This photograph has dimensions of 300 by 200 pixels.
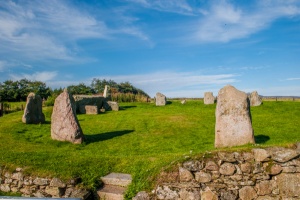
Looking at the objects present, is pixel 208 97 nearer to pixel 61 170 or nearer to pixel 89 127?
pixel 89 127

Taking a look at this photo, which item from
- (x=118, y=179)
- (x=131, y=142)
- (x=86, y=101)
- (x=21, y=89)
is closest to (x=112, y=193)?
(x=118, y=179)

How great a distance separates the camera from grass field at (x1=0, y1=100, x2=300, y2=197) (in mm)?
10383

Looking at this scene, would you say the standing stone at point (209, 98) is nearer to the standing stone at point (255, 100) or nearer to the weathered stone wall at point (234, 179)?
the standing stone at point (255, 100)

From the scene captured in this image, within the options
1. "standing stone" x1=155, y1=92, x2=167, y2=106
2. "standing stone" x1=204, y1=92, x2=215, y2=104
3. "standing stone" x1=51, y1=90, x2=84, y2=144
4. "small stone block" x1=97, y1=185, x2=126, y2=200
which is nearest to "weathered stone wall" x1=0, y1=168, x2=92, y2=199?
"small stone block" x1=97, y1=185, x2=126, y2=200

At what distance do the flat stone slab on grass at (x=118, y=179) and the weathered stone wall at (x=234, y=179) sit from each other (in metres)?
0.93

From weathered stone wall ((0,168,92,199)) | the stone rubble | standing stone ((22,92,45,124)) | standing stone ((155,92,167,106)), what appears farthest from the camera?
standing stone ((155,92,167,106))

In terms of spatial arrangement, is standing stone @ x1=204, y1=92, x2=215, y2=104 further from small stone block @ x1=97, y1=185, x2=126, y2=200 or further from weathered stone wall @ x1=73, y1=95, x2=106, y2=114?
small stone block @ x1=97, y1=185, x2=126, y2=200

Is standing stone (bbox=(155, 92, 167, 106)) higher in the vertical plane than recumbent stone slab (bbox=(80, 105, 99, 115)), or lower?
higher

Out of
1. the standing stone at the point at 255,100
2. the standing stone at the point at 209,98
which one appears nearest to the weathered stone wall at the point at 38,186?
the standing stone at the point at 255,100

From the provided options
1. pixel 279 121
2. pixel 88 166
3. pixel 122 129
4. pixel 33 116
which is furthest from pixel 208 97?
pixel 88 166

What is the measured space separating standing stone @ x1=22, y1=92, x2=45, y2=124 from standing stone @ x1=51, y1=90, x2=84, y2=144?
6.77m

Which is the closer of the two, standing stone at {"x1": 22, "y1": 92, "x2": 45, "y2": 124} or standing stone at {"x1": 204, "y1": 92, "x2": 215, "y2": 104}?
standing stone at {"x1": 22, "y1": 92, "x2": 45, "y2": 124}

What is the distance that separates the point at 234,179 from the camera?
8.99 metres

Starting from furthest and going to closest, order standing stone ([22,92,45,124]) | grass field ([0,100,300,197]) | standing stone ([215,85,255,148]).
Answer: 1. standing stone ([22,92,45,124])
2. standing stone ([215,85,255,148])
3. grass field ([0,100,300,197])
